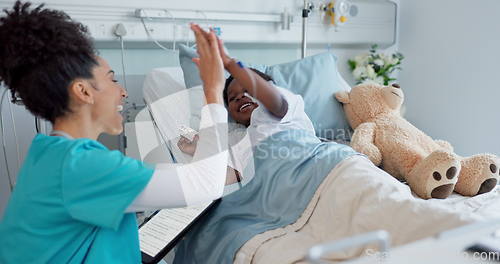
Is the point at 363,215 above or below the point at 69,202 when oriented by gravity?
below

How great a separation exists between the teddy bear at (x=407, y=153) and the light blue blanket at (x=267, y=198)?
0.34 m

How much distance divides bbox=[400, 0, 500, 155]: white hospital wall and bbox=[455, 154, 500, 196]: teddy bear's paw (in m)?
1.18

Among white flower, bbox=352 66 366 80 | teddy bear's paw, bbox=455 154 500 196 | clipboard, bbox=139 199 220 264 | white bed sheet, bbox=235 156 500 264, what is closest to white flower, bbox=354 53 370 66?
white flower, bbox=352 66 366 80

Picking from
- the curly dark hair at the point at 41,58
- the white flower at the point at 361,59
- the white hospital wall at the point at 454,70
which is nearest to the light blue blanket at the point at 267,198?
the curly dark hair at the point at 41,58

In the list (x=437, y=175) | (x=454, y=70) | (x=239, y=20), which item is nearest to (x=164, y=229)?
(x=437, y=175)

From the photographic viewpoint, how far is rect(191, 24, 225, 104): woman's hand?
3.55 ft

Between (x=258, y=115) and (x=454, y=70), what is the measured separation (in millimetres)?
1795

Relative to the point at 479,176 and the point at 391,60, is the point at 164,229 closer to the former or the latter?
the point at 479,176

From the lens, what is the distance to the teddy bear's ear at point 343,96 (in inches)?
90.6

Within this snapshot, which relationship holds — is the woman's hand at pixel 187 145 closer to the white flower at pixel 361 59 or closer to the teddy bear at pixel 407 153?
the teddy bear at pixel 407 153

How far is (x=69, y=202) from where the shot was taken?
3.24 ft

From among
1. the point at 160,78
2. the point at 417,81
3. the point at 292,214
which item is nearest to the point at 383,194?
the point at 292,214

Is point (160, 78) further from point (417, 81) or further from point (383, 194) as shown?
point (417, 81)

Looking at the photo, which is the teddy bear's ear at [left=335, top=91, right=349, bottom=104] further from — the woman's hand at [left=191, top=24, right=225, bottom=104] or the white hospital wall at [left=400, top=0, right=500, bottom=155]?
the woman's hand at [left=191, top=24, right=225, bottom=104]
